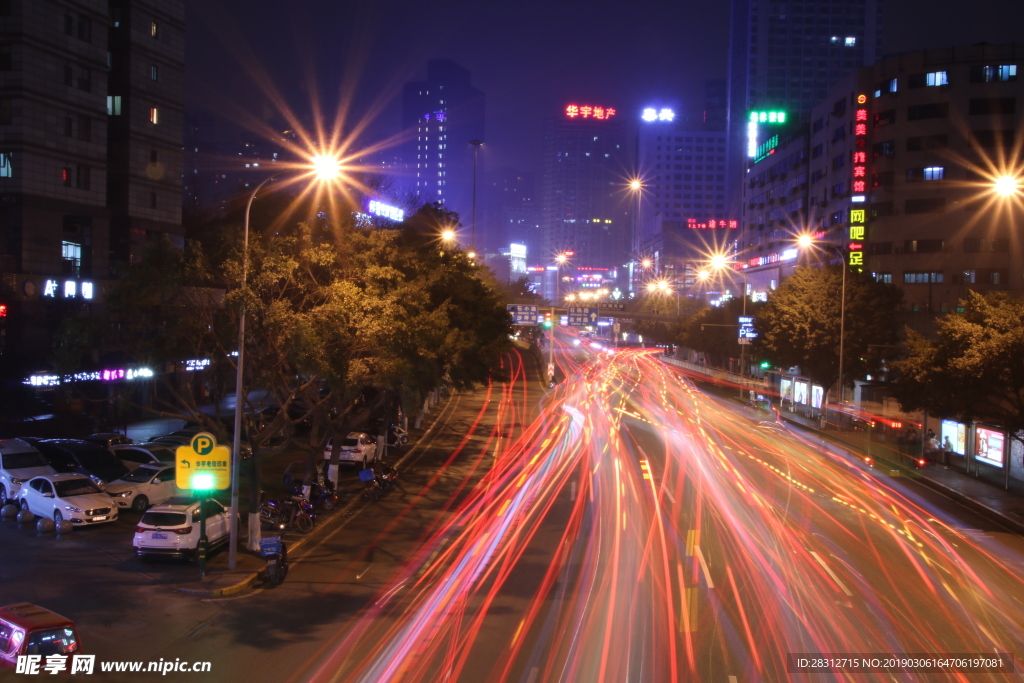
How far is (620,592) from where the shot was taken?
48.7 ft

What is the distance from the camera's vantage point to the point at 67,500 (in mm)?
19797

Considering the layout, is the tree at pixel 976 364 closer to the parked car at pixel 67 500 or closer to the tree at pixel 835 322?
the tree at pixel 835 322

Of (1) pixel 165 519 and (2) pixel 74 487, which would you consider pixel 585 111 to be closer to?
(2) pixel 74 487

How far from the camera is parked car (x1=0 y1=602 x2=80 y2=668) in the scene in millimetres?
9992

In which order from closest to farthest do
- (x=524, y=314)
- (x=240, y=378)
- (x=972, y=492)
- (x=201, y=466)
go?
(x=201, y=466)
(x=240, y=378)
(x=972, y=492)
(x=524, y=314)

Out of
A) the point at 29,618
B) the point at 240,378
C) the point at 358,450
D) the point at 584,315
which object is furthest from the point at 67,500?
the point at 584,315

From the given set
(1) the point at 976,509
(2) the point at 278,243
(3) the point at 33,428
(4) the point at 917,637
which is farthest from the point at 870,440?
(3) the point at 33,428

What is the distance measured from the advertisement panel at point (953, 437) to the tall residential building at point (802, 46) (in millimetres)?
148581

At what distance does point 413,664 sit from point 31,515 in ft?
48.4

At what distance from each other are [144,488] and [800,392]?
145ft

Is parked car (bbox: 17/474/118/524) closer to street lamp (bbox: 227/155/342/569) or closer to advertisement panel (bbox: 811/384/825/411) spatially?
street lamp (bbox: 227/155/342/569)

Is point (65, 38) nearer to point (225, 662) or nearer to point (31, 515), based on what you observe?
point (31, 515)

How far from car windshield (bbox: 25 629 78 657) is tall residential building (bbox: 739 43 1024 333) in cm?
6067

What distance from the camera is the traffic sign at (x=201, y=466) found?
15891 mm
